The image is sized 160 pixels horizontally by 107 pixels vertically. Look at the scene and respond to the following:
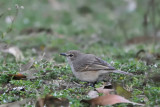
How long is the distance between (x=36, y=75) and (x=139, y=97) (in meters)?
2.44

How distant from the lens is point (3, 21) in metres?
17.0

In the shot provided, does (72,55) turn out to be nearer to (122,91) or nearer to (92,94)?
(92,94)

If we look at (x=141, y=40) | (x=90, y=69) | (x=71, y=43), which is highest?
(x=141, y=40)

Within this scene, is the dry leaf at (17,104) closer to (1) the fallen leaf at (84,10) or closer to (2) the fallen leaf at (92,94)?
(2) the fallen leaf at (92,94)

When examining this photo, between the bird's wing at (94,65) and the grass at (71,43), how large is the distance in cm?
35

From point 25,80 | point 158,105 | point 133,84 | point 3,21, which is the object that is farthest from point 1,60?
point 3,21

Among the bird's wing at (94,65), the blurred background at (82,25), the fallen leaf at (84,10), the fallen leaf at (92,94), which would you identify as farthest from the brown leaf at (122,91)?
the fallen leaf at (84,10)

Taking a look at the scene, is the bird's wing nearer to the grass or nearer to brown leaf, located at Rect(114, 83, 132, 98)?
the grass

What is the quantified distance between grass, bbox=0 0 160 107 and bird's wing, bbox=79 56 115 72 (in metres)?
0.35

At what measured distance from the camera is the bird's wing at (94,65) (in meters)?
7.12

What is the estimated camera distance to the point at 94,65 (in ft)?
23.9

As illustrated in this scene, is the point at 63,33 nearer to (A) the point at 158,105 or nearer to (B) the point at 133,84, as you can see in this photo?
(B) the point at 133,84

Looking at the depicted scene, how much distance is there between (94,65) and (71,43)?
18.9ft

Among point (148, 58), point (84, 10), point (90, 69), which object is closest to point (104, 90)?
point (90, 69)
